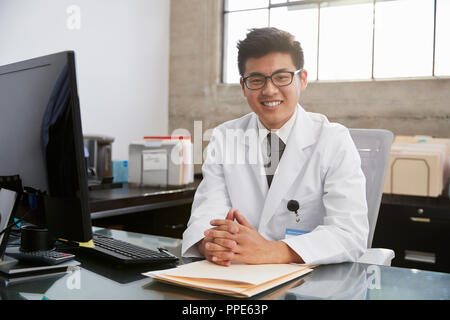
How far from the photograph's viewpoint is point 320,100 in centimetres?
360

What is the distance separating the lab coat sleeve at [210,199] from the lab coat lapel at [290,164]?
16 centimetres

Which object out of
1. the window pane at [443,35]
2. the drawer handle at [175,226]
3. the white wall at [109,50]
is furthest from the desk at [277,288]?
the window pane at [443,35]

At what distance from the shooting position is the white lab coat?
46.1 inches

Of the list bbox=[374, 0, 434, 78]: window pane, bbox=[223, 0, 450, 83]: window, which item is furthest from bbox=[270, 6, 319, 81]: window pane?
bbox=[374, 0, 434, 78]: window pane

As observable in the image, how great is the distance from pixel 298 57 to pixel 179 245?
2.51 feet

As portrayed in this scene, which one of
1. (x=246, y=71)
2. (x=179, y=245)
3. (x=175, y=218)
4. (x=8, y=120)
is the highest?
(x=246, y=71)

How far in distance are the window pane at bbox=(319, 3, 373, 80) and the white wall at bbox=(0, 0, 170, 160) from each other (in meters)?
1.55

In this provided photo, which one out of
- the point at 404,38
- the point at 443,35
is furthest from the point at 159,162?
the point at 443,35

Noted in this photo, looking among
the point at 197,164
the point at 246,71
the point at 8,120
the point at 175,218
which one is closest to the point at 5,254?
the point at 8,120

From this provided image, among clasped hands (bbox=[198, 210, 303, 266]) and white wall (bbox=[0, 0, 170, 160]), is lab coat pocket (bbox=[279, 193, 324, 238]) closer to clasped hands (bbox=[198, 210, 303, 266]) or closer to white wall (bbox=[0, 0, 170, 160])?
clasped hands (bbox=[198, 210, 303, 266])

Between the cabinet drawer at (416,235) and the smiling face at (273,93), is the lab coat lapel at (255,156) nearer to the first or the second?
the smiling face at (273,93)

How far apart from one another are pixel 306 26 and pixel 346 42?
0.40 meters

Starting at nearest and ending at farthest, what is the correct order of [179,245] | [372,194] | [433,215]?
[179,245] < [372,194] < [433,215]

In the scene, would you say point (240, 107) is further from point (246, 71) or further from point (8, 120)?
point (8, 120)
